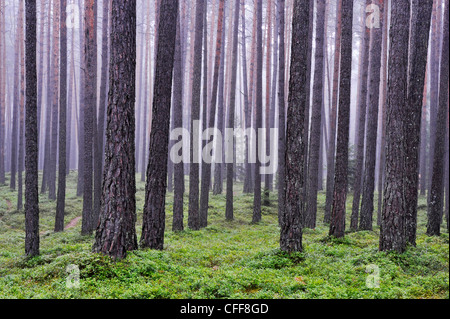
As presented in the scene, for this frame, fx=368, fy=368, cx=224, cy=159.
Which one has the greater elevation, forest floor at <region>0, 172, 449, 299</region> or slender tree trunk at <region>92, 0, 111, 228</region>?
slender tree trunk at <region>92, 0, 111, 228</region>

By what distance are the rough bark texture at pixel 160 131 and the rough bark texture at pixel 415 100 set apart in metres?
6.00

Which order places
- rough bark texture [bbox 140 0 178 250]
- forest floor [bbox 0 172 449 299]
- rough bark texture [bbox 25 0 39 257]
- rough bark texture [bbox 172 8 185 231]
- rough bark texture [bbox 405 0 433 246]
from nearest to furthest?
forest floor [bbox 0 172 449 299], rough bark texture [bbox 25 0 39 257], rough bark texture [bbox 140 0 178 250], rough bark texture [bbox 405 0 433 246], rough bark texture [bbox 172 8 185 231]

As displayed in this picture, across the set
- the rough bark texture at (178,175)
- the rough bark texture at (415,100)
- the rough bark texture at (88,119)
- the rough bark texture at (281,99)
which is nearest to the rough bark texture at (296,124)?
the rough bark texture at (415,100)

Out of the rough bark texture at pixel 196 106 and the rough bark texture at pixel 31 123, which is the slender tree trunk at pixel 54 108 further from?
the rough bark texture at pixel 31 123

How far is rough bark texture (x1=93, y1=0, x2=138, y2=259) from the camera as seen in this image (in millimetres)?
7453

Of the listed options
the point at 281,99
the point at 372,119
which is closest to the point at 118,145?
the point at 281,99

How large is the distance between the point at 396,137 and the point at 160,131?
5.47 metres

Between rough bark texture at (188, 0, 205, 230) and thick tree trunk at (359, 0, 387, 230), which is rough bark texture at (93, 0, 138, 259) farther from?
thick tree trunk at (359, 0, 387, 230)

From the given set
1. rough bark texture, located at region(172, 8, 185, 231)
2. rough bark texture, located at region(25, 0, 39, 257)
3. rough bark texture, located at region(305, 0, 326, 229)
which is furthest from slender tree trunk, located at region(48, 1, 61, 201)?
rough bark texture, located at region(305, 0, 326, 229)

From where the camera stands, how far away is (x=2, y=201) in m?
20.2

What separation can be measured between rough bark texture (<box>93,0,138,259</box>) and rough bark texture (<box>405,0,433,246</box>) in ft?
21.9
